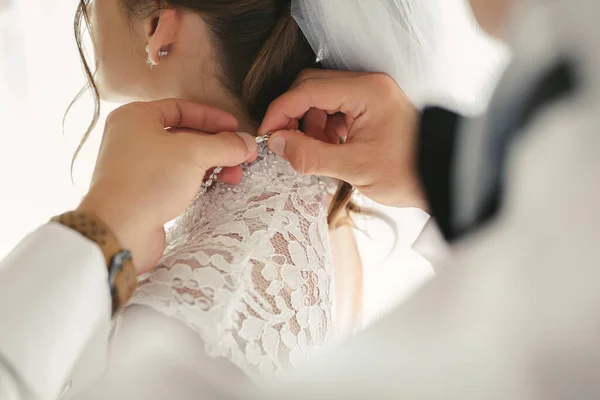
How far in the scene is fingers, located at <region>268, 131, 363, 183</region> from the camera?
87 cm

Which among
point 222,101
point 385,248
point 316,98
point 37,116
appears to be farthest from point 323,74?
point 37,116

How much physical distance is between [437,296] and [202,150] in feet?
1.39

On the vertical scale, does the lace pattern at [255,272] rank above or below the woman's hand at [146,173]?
below

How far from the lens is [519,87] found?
43cm

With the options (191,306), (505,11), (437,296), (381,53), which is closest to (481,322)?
(437,296)

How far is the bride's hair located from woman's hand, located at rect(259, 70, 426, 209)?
40 mm

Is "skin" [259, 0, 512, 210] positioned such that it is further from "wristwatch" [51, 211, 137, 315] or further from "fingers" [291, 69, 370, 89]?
"wristwatch" [51, 211, 137, 315]

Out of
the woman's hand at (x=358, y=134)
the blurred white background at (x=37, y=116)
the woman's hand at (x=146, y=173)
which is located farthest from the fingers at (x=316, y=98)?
the blurred white background at (x=37, y=116)

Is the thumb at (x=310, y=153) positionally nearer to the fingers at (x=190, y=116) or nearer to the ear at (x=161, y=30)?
the fingers at (x=190, y=116)

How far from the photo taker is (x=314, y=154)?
0.87 meters

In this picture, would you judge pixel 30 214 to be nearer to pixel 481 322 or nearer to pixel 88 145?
pixel 88 145

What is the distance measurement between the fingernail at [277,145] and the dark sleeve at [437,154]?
0.20 meters

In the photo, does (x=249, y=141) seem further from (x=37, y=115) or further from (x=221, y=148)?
(x=37, y=115)

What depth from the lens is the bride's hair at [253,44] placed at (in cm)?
89
